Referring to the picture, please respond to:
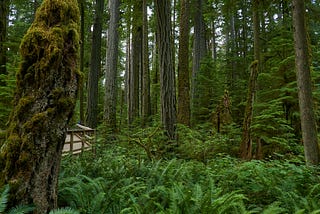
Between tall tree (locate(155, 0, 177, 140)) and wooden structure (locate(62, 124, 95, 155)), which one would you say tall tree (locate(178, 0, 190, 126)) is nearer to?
tall tree (locate(155, 0, 177, 140))

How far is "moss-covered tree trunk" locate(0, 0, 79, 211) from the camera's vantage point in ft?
8.43

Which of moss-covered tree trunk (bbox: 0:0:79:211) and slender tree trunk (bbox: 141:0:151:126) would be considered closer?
moss-covered tree trunk (bbox: 0:0:79:211)

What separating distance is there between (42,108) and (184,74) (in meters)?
7.06

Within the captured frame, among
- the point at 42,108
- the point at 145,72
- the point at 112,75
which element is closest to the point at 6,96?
the point at 112,75

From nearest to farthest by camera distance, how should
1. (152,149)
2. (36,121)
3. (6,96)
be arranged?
(36,121) → (152,149) → (6,96)

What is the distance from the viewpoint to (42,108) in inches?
105

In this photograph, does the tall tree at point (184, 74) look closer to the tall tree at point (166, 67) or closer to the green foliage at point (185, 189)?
the tall tree at point (166, 67)

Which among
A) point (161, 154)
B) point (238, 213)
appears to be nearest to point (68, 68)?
point (238, 213)

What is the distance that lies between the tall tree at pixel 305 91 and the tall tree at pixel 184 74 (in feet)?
14.3

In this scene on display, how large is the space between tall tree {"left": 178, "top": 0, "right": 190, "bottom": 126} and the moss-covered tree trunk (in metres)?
6.43

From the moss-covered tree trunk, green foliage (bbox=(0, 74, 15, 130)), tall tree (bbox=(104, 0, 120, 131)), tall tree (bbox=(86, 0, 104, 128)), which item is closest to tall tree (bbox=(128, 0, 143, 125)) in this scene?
tall tree (bbox=(86, 0, 104, 128))

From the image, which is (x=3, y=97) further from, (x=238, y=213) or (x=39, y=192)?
(x=238, y=213)

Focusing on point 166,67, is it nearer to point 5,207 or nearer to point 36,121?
point 36,121

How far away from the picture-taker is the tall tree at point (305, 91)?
5.09 meters
